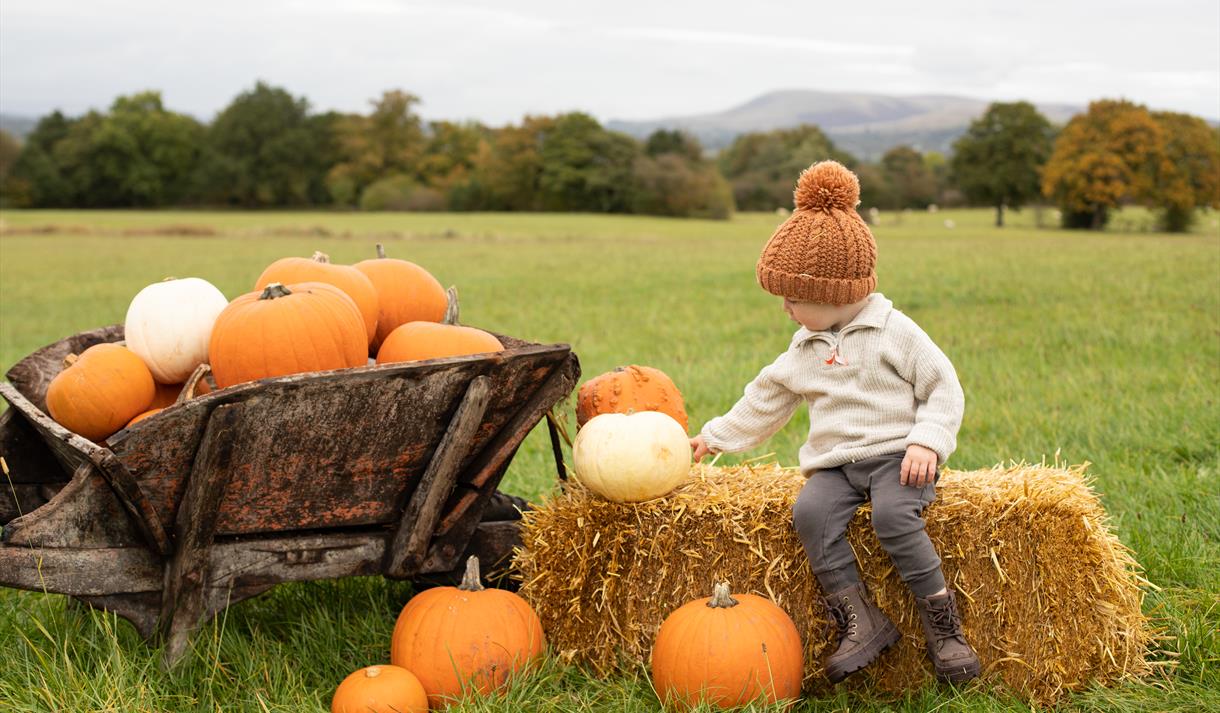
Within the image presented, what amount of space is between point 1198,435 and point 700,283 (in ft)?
40.6

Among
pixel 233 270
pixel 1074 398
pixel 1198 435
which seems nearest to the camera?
pixel 1198 435

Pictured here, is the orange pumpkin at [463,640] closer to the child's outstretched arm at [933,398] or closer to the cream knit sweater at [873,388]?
the cream knit sweater at [873,388]

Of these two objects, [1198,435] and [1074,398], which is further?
[1074,398]

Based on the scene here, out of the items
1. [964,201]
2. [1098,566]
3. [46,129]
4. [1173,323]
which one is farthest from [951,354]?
[46,129]


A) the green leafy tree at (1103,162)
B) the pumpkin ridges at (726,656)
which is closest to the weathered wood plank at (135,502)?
the pumpkin ridges at (726,656)

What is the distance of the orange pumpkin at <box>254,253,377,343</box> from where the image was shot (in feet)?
12.3

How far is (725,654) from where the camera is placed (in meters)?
3.05

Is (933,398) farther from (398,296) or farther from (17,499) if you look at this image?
(17,499)

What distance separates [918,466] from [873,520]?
23 cm

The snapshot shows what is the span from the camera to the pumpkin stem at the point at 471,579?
3.40 metres

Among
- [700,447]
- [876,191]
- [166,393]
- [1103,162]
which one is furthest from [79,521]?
[876,191]

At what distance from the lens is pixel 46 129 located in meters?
81.2

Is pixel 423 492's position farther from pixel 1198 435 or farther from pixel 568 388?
pixel 1198 435

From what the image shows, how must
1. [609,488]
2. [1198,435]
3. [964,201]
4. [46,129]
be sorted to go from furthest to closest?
1. [46,129]
2. [964,201]
3. [1198,435]
4. [609,488]
